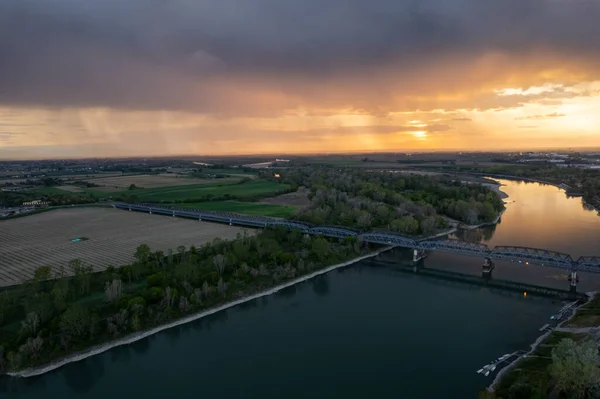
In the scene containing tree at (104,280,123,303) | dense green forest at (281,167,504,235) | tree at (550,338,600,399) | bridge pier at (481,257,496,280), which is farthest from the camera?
dense green forest at (281,167,504,235)

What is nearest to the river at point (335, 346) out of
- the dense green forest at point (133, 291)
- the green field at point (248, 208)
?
the dense green forest at point (133, 291)

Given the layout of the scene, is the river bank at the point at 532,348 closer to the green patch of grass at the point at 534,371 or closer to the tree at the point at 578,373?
the green patch of grass at the point at 534,371

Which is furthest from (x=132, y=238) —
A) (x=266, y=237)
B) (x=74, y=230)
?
(x=266, y=237)

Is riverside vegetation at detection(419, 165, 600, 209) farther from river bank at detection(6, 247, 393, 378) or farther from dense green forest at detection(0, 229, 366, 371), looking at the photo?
river bank at detection(6, 247, 393, 378)

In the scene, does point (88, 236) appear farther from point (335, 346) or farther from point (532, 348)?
point (532, 348)

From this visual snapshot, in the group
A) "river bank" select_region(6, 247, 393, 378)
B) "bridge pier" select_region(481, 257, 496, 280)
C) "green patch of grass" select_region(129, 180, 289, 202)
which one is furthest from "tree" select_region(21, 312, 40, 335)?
"green patch of grass" select_region(129, 180, 289, 202)

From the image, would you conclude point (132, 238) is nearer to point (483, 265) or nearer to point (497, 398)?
point (483, 265)
